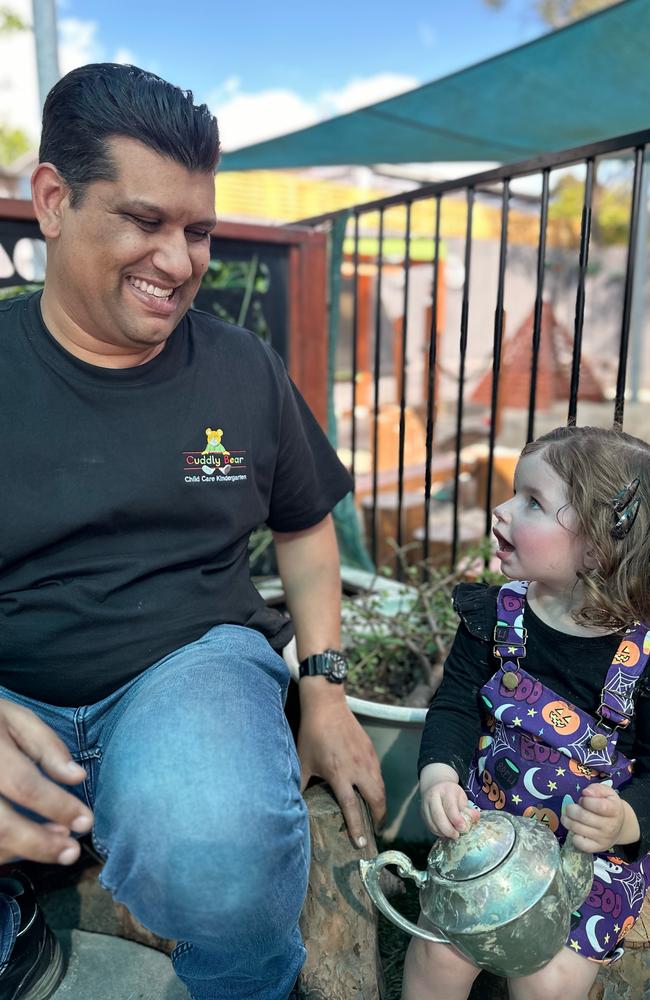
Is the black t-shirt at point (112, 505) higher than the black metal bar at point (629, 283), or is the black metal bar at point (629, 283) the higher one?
the black metal bar at point (629, 283)

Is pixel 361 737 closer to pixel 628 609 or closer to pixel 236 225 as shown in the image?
pixel 628 609

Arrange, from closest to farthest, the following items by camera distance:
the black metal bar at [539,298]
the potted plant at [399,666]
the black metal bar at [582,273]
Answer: the potted plant at [399,666] → the black metal bar at [582,273] → the black metal bar at [539,298]

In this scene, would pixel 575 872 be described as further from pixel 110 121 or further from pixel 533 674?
pixel 110 121

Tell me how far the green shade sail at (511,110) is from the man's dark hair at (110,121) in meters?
1.56

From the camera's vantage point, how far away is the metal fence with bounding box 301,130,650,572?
2424mm

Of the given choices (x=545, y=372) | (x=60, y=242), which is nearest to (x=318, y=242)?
(x=60, y=242)

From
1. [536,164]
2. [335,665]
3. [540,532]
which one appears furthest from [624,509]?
[536,164]

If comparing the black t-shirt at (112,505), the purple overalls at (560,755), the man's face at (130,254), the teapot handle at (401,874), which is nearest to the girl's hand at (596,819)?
the purple overalls at (560,755)

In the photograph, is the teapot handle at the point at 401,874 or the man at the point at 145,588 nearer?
the man at the point at 145,588

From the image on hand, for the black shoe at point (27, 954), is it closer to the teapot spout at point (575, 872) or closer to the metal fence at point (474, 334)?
the teapot spout at point (575, 872)

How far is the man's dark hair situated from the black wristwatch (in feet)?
3.49

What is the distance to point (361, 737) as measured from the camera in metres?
1.68

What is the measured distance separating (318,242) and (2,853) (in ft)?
9.15

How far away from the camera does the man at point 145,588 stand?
1.18 m
